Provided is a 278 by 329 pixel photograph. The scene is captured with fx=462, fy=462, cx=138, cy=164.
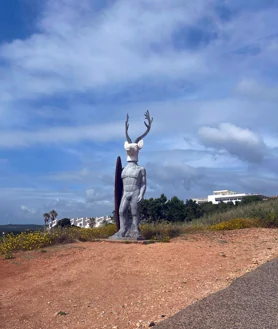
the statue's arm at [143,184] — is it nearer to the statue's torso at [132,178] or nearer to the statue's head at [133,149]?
the statue's torso at [132,178]

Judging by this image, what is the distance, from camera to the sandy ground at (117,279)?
6.84 metres

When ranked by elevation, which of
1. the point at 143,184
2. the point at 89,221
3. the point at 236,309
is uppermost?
the point at 143,184

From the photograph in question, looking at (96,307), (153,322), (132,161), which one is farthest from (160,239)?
(153,322)

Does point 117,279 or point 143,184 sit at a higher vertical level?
point 143,184

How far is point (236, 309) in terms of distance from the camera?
6.36 meters

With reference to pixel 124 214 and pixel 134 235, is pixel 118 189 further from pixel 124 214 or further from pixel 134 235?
pixel 134 235

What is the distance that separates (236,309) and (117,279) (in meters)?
2.88

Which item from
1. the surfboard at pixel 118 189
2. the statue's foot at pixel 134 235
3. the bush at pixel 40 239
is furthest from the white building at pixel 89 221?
the statue's foot at pixel 134 235

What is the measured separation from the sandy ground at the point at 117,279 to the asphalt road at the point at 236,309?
327 millimetres

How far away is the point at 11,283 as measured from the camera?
9.16 metres

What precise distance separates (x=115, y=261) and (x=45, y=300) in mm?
2429

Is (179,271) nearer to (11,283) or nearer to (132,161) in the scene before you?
(11,283)

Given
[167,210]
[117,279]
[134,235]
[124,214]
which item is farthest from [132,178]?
[167,210]

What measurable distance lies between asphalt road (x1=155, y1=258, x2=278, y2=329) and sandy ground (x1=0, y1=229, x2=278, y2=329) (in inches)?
12.9
